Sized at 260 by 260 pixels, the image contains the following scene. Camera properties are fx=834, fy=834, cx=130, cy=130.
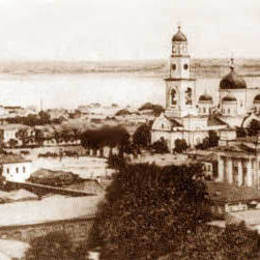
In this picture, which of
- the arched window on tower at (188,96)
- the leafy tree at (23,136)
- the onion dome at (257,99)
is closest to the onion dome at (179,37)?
the arched window on tower at (188,96)

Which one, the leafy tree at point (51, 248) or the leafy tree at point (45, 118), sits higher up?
the leafy tree at point (45, 118)

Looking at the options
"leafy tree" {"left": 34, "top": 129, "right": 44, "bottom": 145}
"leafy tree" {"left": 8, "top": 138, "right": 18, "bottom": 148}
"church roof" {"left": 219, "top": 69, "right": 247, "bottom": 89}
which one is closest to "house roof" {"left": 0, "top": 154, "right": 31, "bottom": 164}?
"leafy tree" {"left": 8, "top": 138, "right": 18, "bottom": 148}

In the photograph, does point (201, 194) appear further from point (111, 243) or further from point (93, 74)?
point (93, 74)

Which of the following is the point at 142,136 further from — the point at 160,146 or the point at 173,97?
the point at 173,97

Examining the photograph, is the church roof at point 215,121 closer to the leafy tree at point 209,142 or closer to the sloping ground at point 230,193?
the leafy tree at point 209,142

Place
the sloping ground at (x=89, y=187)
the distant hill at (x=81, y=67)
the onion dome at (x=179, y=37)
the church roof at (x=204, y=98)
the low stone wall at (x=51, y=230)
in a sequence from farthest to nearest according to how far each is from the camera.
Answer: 1. the church roof at (x=204, y=98)
2. the onion dome at (x=179, y=37)
3. the distant hill at (x=81, y=67)
4. the sloping ground at (x=89, y=187)
5. the low stone wall at (x=51, y=230)

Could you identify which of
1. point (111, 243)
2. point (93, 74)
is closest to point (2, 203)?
point (111, 243)

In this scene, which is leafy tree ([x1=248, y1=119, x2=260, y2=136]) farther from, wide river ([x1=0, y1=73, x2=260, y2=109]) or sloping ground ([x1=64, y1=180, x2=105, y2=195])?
sloping ground ([x1=64, y1=180, x2=105, y2=195])
